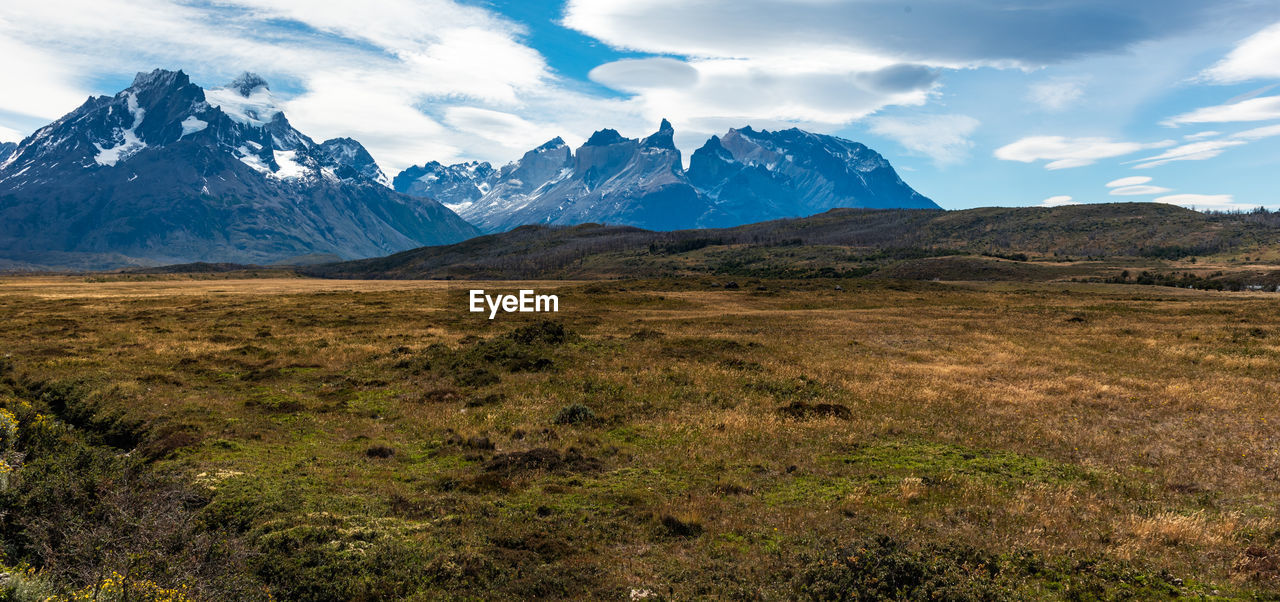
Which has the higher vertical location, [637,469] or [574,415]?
[574,415]

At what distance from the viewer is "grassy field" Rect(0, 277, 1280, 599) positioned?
11.4 meters

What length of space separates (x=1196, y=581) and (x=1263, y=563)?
70.2 inches

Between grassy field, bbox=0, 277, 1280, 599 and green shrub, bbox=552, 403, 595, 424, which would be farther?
green shrub, bbox=552, 403, 595, 424

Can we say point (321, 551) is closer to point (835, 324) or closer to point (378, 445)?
point (378, 445)

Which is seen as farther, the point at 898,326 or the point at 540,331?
the point at 898,326

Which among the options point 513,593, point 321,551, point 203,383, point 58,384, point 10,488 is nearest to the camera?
point 513,593

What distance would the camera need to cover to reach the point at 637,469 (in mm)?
18078

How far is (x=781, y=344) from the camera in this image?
138 feet

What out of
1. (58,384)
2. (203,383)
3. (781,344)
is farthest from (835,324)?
(58,384)

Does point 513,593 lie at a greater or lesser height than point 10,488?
lesser

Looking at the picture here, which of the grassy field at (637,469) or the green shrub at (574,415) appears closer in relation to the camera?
the grassy field at (637,469)

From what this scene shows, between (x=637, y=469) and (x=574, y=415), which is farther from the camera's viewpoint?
(x=574, y=415)

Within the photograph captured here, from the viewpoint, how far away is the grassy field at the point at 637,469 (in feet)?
37.6

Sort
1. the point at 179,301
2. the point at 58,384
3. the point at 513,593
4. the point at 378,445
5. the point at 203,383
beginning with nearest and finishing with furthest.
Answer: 1. the point at 513,593
2. the point at 378,445
3. the point at 58,384
4. the point at 203,383
5. the point at 179,301
